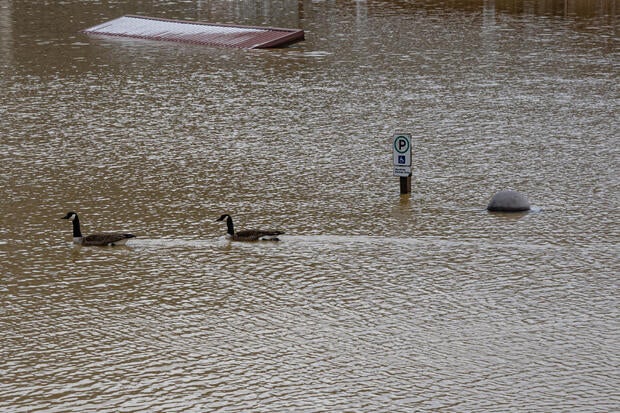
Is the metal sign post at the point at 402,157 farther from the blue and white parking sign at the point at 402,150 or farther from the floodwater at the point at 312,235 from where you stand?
the floodwater at the point at 312,235

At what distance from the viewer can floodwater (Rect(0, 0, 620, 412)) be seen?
441 inches

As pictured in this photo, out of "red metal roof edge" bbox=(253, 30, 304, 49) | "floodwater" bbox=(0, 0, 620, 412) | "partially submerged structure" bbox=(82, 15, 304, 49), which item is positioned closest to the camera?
"floodwater" bbox=(0, 0, 620, 412)

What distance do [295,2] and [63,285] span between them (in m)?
34.7

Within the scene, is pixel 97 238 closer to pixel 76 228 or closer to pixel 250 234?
pixel 76 228

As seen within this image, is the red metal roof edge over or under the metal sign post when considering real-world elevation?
over

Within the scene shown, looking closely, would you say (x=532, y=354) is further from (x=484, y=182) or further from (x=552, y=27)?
(x=552, y=27)

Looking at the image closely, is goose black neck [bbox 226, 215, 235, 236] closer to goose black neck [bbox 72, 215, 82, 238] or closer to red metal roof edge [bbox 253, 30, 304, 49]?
goose black neck [bbox 72, 215, 82, 238]

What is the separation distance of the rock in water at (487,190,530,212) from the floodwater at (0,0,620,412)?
0.20 metres

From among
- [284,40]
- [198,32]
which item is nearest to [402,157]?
[284,40]

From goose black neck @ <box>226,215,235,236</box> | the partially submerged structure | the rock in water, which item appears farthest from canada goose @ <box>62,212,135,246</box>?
the partially submerged structure

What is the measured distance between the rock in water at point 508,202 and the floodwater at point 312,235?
20 centimetres

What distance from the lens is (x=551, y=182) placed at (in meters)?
18.8

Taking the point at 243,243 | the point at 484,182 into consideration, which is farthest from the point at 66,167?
the point at 484,182

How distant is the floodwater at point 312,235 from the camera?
36.8 ft
